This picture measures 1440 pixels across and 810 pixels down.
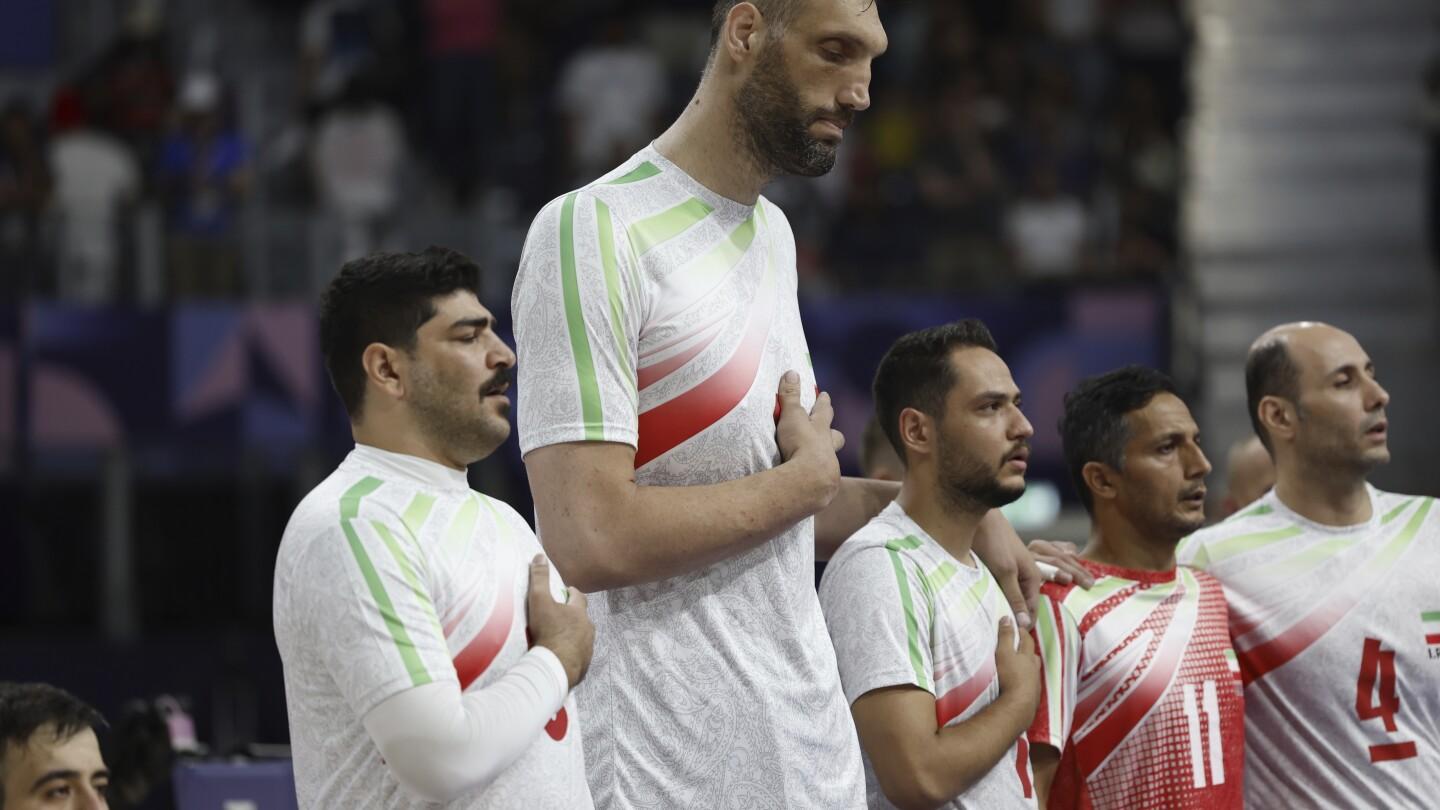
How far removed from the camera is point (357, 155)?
1294 centimetres

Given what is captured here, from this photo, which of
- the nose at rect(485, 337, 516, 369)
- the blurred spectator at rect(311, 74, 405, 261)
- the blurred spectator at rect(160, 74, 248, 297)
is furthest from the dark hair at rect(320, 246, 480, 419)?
the blurred spectator at rect(311, 74, 405, 261)

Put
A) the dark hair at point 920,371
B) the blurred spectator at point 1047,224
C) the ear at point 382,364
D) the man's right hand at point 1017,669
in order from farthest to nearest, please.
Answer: the blurred spectator at point 1047,224, the dark hair at point 920,371, the man's right hand at point 1017,669, the ear at point 382,364

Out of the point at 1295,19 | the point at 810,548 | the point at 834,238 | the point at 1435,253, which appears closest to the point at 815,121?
the point at 810,548

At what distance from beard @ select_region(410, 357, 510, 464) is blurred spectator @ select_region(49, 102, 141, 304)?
334 inches

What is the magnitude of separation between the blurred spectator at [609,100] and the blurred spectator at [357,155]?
1145 mm

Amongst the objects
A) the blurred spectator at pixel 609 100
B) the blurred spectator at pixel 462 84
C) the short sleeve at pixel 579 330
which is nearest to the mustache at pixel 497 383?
the short sleeve at pixel 579 330

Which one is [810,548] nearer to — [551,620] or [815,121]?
[551,620]

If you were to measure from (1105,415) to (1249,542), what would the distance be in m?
0.46

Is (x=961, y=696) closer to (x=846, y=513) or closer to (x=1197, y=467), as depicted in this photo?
(x=846, y=513)

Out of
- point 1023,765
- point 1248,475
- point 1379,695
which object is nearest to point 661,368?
point 1023,765

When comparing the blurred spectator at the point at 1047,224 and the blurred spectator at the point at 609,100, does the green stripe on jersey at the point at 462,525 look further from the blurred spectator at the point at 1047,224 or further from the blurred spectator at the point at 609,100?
the blurred spectator at the point at 609,100

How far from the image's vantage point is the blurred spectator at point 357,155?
12.8m

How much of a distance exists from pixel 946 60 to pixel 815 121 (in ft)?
34.4

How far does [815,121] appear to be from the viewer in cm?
318
